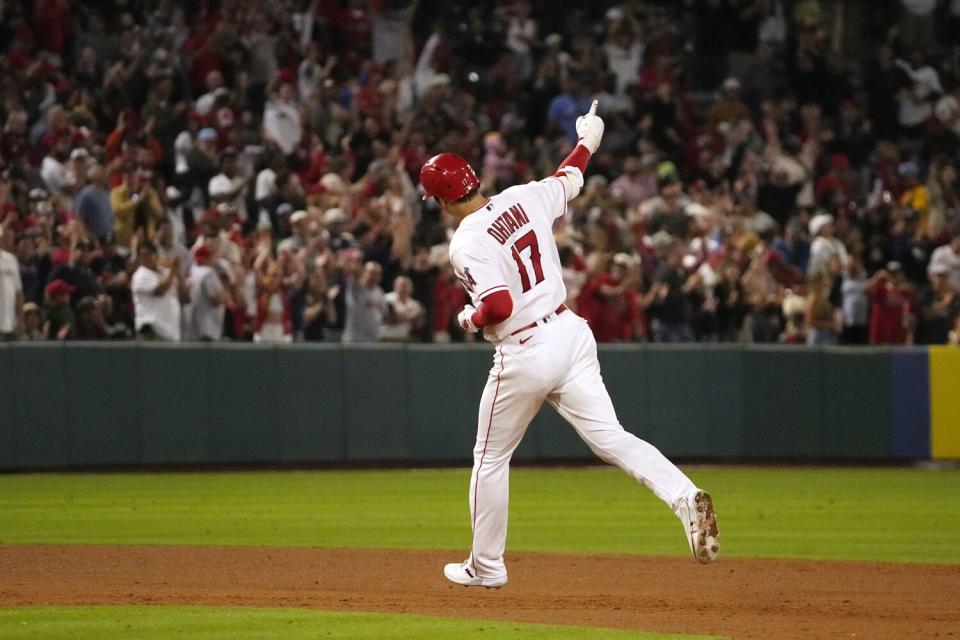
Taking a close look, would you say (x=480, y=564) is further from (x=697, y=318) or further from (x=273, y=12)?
(x=273, y=12)

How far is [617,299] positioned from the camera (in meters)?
16.9

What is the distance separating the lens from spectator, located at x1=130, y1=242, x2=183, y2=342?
1537 cm

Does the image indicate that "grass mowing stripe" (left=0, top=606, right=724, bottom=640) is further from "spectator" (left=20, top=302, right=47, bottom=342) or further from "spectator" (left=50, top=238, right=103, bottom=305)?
"spectator" (left=20, top=302, right=47, bottom=342)

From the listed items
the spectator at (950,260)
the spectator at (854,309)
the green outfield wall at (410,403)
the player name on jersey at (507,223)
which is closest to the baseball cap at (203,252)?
the green outfield wall at (410,403)

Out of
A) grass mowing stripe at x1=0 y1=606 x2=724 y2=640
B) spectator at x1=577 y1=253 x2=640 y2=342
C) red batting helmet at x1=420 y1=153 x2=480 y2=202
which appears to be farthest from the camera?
spectator at x1=577 y1=253 x2=640 y2=342

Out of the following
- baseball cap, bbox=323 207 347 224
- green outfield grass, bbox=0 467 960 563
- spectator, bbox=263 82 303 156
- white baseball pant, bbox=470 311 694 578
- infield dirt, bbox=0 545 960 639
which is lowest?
green outfield grass, bbox=0 467 960 563

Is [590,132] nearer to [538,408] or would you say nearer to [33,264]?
[538,408]

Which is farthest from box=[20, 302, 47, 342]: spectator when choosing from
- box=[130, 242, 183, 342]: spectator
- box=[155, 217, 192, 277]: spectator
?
box=[155, 217, 192, 277]: spectator

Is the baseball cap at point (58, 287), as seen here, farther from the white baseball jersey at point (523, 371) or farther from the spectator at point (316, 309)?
the white baseball jersey at point (523, 371)

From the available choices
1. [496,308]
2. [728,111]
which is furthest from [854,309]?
[496,308]

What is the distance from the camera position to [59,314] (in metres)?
15.4

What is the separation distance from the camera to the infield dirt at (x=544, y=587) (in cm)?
748

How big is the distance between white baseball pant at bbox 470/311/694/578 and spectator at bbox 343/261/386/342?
8507 millimetres

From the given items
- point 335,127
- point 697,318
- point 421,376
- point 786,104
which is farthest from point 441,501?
point 786,104
